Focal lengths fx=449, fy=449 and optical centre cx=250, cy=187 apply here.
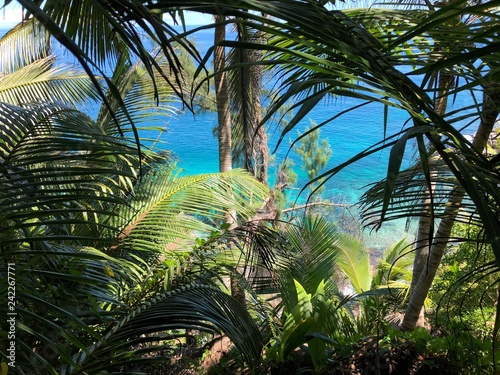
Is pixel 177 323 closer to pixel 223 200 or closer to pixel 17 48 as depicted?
pixel 223 200

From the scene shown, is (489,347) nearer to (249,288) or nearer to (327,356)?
(327,356)

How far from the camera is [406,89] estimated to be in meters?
0.68

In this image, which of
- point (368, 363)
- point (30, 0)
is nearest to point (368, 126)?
point (368, 363)

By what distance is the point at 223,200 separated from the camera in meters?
2.83

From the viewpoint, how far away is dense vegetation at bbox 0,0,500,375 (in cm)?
56

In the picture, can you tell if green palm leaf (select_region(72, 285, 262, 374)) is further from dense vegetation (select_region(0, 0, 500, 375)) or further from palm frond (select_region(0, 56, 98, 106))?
palm frond (select_region(0, 56, 98, 106))

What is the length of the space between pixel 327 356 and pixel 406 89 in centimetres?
180

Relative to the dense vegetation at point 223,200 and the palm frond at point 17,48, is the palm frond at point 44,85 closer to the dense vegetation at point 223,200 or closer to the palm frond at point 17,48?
the dense vegetation at point 223,200

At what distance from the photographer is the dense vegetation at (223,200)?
1.82 ft

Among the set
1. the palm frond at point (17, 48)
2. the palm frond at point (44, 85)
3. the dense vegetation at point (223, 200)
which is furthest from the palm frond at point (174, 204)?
the palm frond at point (17, 48)

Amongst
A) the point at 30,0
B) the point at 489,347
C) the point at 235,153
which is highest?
the point at 235,153

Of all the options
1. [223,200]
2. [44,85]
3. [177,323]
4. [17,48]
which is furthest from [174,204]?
[17,48]

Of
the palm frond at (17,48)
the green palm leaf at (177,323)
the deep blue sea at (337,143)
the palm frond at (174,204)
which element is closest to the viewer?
the green palm leaf at (177,323)

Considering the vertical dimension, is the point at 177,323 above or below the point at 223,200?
below
